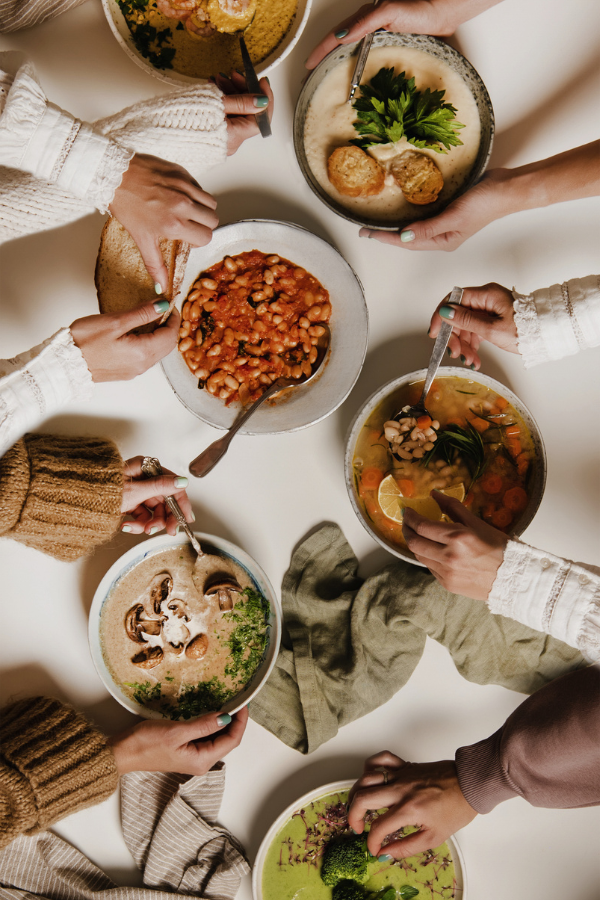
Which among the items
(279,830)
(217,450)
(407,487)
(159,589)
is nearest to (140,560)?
(159,589)

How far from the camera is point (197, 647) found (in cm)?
186

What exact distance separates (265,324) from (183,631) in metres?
0.99

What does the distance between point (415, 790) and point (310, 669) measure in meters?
0.47

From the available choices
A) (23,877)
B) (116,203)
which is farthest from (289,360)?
(23,877)

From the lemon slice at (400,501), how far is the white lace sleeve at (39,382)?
880 mm

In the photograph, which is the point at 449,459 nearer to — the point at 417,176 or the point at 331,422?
the point at 331,422

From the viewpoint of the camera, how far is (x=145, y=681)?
1896 mm

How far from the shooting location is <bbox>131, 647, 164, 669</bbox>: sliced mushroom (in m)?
1.87

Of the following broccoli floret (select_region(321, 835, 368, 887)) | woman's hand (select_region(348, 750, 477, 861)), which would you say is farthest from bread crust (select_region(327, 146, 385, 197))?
broccoli floret (select_region(321, 835, 368, 887))

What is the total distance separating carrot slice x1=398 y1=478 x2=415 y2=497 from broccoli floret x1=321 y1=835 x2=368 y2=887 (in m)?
1.12

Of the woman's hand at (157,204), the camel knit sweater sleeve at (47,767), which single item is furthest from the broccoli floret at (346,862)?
the woman's hand at (157,204)

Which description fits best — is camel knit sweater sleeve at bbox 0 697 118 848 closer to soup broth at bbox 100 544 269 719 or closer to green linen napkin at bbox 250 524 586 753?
soup broth at bbox 100 544 269 719

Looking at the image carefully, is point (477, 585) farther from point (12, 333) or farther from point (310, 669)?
point (12, 333)

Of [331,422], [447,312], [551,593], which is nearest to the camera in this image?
[551,593]
